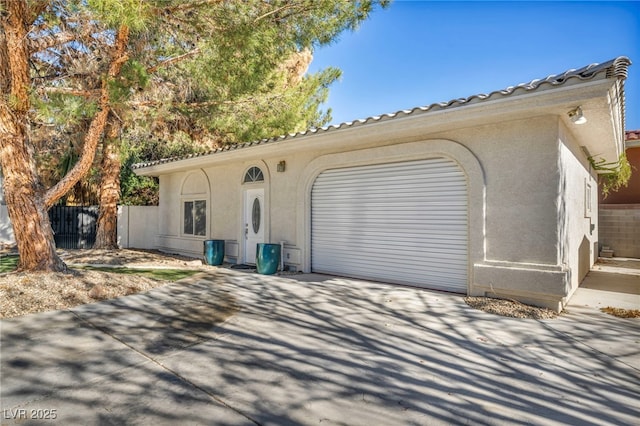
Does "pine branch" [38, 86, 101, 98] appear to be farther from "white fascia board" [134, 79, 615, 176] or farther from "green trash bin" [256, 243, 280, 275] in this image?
"green trash bin" [256, 243, 280, 275]

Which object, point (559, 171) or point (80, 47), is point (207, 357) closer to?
point (559, 171)

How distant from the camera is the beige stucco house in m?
6.03

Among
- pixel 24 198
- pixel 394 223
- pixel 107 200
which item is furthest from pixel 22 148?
pixel 394 223

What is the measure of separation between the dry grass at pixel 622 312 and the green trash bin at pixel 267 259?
7.07 metres

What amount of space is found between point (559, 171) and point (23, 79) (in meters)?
10.1

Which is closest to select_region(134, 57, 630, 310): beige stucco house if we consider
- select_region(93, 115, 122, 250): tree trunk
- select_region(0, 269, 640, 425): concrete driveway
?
select_region(0, 269, 640, 425): concrete driveway

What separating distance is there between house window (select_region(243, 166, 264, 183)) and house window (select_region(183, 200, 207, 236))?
2640 millimetres

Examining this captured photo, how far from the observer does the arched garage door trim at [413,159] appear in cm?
682

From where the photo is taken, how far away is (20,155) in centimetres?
700

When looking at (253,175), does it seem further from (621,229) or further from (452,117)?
(621,229)

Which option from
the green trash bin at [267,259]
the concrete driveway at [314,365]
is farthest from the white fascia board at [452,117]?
the concrete driveway at [314,365]

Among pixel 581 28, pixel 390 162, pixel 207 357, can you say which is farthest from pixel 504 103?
pixel 581 28

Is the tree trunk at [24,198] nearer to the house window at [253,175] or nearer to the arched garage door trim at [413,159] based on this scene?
A: the house window at [253,175]

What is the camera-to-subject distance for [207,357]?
407 centimetres
